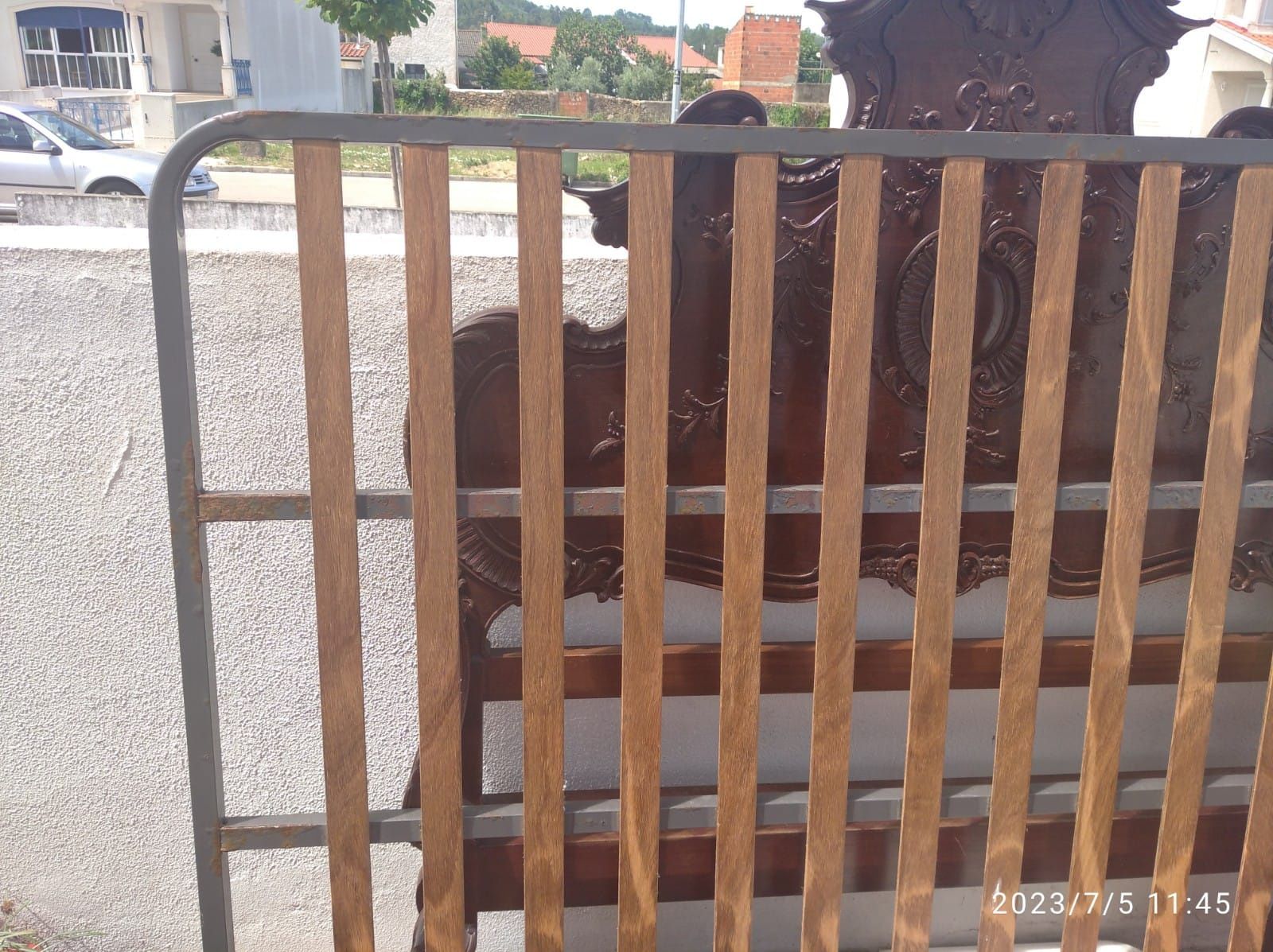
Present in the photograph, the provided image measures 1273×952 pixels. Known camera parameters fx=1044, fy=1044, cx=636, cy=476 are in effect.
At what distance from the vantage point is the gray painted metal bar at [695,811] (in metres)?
1.43

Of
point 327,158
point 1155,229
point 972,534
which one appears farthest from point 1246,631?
point 327,158

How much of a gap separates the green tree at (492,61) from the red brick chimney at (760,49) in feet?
52.5

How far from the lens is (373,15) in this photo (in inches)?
527

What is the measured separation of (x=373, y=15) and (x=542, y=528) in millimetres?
13817

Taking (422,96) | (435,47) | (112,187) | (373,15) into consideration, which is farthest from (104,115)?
(435,47)

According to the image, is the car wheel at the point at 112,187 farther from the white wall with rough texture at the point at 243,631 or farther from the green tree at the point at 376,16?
the white wall with rough texture at the point at 243,631

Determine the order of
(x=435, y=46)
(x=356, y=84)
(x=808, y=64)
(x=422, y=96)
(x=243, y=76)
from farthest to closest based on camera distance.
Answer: (x=435, y=46), (x=356, y=84), (x=808, y=64), (x=422, y=96), (x=243, y=76)

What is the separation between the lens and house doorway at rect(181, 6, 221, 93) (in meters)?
23.2

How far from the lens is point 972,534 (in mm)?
1661

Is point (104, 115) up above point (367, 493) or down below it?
above

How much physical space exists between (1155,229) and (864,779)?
108cm

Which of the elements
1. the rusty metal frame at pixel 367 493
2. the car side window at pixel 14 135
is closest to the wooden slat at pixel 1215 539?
the rusty metal frame at pixel 367 493
